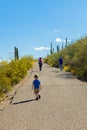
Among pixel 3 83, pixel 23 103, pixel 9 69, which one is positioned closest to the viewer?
pixel 23 103

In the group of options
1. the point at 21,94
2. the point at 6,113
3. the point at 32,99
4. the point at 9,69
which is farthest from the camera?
the point at 9,69

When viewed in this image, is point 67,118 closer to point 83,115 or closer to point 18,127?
point 83,115

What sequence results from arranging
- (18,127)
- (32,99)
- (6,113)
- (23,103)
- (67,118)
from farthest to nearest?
(32,99)
(23,103)
(6,113)
(67,118)
(18,127)

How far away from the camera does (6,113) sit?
13852 mm

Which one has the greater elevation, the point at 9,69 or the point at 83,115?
the point at 9,69

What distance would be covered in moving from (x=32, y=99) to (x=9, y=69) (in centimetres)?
912

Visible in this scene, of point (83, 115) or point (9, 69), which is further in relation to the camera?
point (9, 69)

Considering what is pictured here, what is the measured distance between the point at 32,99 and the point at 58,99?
1.44 meters

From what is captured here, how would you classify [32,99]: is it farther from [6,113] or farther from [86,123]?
[86,123]

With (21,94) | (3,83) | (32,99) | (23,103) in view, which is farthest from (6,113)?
(3,83)

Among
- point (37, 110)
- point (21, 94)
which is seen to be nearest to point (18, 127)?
point (37, 110)

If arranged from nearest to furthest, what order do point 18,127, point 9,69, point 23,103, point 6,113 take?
point 18,127 < point 6,113 < point 23,103 < point 9,69

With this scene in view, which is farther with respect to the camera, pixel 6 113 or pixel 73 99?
pixel 73 99

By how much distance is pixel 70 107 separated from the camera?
14.5m
